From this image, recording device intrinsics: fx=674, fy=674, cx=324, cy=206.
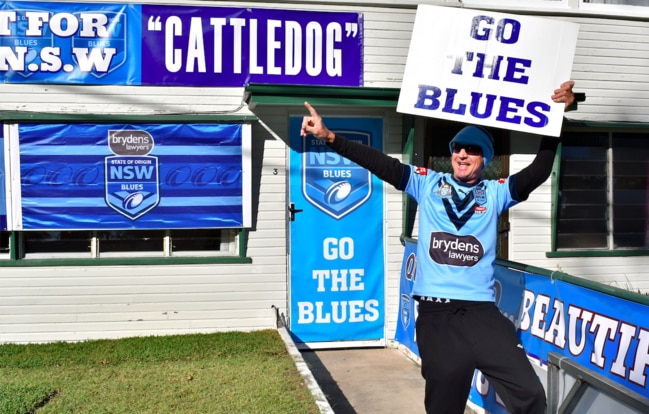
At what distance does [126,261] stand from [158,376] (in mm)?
1834

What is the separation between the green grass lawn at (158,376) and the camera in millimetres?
4887

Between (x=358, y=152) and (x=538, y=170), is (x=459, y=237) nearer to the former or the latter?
(x=538, y=170)

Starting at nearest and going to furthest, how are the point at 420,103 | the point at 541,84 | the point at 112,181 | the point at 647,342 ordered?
1. the point at 647,342
2. the point at 541,84
3. the point at 420,103
4. the point at 112,181

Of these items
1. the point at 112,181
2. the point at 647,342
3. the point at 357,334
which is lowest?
the point at 357,334

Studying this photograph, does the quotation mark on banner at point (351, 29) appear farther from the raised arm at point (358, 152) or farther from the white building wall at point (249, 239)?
the raised arm at point (358, 152)

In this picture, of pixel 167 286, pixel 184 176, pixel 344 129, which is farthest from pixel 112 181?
pixel 344 129

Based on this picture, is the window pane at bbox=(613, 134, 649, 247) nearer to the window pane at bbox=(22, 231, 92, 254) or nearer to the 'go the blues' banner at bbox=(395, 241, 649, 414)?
the 'go the blues' banner at bbox=(395, 241, 649, 414)

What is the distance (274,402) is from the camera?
4945 mm

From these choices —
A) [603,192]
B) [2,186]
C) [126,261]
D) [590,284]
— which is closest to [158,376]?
[126,261]

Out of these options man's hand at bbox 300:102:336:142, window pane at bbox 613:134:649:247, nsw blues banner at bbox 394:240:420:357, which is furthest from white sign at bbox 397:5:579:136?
window pane at bbox 613:134:649:247

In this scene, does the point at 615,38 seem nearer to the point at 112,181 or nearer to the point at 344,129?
the point at 344,129

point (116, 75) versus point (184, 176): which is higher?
point (116, 75)

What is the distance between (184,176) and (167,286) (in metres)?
1.19

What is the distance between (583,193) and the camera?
8086 millimetres
